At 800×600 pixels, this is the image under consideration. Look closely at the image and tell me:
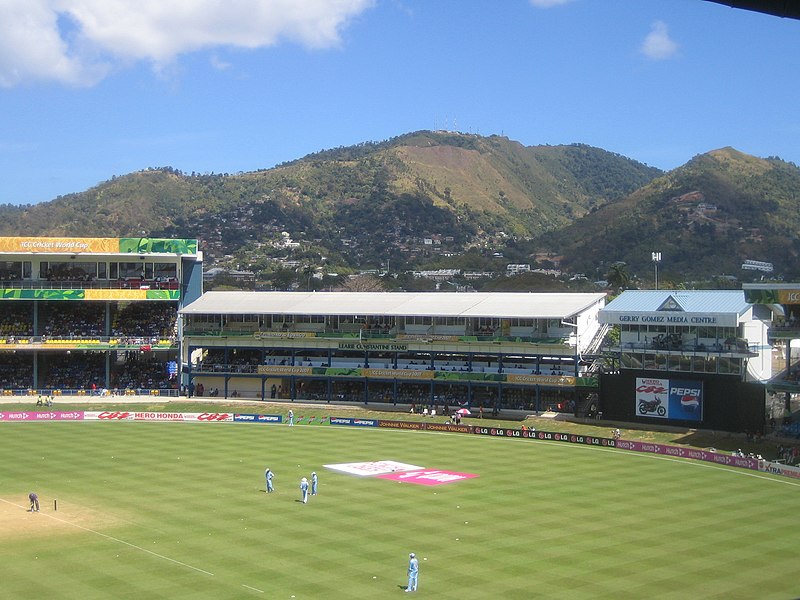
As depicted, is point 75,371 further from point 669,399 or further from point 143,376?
point 669,399

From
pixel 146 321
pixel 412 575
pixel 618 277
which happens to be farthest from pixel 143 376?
pixel 412 575

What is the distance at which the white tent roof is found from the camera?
78938 mm

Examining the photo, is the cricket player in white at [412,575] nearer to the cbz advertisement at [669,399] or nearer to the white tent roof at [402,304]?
the cbz advertisement at [669,399]

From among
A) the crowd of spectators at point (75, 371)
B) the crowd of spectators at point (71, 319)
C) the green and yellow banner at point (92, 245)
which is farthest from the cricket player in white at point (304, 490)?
the crowd of spectators at point (71, 319)

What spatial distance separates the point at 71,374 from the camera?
3526 inches

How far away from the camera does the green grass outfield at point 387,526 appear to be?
3141cm

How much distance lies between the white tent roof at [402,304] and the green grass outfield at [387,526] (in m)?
19.4

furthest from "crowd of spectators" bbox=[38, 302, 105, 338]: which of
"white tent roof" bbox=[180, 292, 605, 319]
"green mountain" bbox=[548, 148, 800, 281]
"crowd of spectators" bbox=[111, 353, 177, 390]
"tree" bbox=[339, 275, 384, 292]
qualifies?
"green mountain" bbox=[548, 148, 800, 281]

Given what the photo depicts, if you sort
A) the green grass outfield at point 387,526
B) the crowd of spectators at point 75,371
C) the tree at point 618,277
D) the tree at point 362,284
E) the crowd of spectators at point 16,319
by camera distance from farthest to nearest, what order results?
1. the tree at point 362,284
2. the tree at point 618,277
3. the crowd of spectators at point 75,371
4. the crowd of spectators at point 16,319
5. the green grass outfield at point 387,526

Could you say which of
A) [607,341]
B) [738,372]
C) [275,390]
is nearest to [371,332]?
[275,390]

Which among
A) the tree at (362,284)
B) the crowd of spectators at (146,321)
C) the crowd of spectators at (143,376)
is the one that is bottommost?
the crowd of spectators at (143,376)

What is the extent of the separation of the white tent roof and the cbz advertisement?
9.52 metres

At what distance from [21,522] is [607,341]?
50.1m

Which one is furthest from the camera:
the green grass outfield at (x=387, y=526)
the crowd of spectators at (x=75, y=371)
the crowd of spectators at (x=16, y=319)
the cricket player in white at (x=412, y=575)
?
the crowd of spectators at (x=75, y=371)
